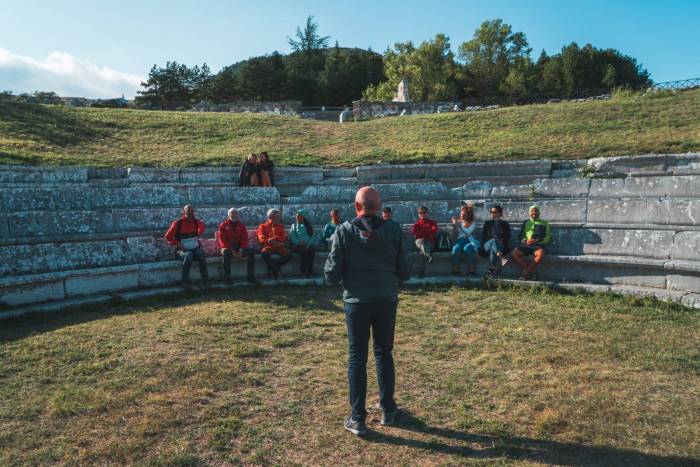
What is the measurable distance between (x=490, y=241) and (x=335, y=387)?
514 centimetres

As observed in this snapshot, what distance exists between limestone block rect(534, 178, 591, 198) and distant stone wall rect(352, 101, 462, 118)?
16.8 meters

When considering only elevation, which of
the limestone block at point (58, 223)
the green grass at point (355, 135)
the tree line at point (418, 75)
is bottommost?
the limestone block at point (58, 223)

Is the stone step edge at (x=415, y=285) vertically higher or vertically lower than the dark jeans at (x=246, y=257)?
lower

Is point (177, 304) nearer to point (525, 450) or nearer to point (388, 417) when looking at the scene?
point (388, 417)

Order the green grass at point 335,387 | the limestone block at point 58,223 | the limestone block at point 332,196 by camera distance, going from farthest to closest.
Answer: the limestone block at point 332,196, the limestone block at point 58,223, the green grass at point 335,387

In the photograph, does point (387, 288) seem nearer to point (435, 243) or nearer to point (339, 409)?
point (339, 409)

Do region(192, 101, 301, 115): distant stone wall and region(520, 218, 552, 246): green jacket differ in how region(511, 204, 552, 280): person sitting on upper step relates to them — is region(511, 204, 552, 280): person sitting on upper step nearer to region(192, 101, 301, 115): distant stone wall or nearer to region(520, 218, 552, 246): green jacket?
region(520, 218, 552, 246): green jacket

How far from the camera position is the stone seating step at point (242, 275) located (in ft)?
24.9

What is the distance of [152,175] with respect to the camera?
13609 millimetres

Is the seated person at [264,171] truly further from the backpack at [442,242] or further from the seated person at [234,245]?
the backpack at [442,242]

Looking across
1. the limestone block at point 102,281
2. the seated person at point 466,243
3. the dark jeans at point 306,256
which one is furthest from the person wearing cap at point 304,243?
the limestone block at point 102,281

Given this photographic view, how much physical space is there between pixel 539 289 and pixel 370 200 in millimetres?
4918

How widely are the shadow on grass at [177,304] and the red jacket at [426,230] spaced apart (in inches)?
73.5

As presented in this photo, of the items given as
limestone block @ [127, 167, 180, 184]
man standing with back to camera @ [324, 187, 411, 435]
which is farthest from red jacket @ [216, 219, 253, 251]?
man standing with back to camera @ [324, 187, 411, 435]
